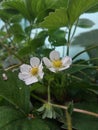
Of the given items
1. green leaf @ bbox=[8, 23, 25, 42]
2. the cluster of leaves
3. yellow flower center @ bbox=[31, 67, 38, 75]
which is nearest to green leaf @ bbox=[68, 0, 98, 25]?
the cluster of leaves

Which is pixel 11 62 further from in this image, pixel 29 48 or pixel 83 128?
pixel 83 128

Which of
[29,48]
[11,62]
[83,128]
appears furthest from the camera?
[11,62]

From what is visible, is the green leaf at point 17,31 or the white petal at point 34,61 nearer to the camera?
the white petal at point 34,61

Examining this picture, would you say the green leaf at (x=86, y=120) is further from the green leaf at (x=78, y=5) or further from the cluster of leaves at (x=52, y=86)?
the green leaf at (x=78, y=5)

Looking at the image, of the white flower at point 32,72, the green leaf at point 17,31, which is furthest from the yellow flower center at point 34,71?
the green leaf at point 17,31

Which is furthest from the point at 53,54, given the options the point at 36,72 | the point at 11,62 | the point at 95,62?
the point at 11,62

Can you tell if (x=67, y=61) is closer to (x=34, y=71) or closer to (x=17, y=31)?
(x=34, y=71)
